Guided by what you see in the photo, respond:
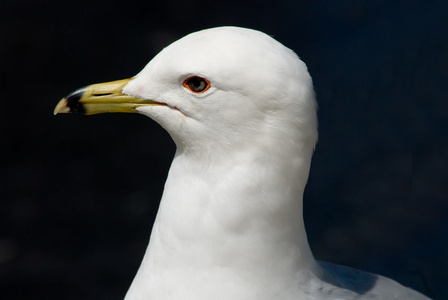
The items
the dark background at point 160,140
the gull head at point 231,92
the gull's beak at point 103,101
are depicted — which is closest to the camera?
the gull head at point 231,92

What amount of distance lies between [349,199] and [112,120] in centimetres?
124

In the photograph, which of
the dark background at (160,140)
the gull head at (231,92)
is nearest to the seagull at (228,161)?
the gull head at (231,92)

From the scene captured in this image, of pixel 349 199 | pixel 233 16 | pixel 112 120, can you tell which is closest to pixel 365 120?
pixel 349 199

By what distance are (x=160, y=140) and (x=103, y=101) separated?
6.23 feet

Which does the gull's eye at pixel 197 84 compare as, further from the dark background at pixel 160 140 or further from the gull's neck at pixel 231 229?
the dark background at pixel 160 140

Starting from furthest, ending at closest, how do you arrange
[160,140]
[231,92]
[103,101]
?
[160,140], [103,101], [231,92]

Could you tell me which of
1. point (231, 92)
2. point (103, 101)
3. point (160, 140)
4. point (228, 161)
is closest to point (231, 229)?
point (228, 161)

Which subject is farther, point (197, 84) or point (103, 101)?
point (103, 101)

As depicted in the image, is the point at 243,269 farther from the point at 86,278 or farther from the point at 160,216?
the point at 86,278

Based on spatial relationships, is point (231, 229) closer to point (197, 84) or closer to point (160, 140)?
point (197, 84)

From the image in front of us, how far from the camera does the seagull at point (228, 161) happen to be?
211 centimetres

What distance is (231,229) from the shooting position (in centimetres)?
221

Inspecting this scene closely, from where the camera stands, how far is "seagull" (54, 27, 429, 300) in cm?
211

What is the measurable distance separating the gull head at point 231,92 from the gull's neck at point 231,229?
63 mm
